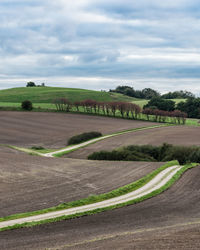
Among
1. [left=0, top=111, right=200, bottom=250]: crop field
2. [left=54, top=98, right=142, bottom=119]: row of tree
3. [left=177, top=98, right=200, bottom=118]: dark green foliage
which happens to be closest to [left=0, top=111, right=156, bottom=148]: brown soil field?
[left=54, top=98, right=142, bottom=119]: row of tree

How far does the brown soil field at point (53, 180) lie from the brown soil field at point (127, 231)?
3592mm

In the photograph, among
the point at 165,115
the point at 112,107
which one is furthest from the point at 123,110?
the point at 165,115

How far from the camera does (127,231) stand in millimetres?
17594

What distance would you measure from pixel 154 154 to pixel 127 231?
1544 inches

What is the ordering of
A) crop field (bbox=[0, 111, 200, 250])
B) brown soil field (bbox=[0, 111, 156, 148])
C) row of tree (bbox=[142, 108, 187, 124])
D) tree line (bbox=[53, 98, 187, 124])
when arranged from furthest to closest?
row of tree (bbox=[142, 108, 187, 124]) → tree line (bbox=[53, 98, 187, 124]) → brown soil field (bbox=[0, 111, 156, 148]) → crop field (bbox=[0, 111, 200, 250])

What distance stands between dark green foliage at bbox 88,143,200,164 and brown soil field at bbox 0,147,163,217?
8.37 m

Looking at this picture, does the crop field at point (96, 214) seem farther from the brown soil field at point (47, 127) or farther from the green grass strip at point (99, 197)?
the brown soil field at point (47, 127)

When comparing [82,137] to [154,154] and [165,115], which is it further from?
[165,115]

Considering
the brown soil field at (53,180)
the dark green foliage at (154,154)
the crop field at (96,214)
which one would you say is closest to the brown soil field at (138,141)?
the dark green foliage at (154,154)

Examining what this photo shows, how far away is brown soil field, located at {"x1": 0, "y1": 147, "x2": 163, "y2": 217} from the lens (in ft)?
76.0

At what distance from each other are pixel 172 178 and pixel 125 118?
90270mm

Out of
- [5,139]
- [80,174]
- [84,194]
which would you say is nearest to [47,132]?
[5,139]

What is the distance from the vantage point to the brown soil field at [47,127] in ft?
252

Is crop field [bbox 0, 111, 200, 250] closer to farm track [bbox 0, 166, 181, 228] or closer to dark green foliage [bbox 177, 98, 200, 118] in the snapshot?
farm track [bbox 0, 166, 181, 228]
